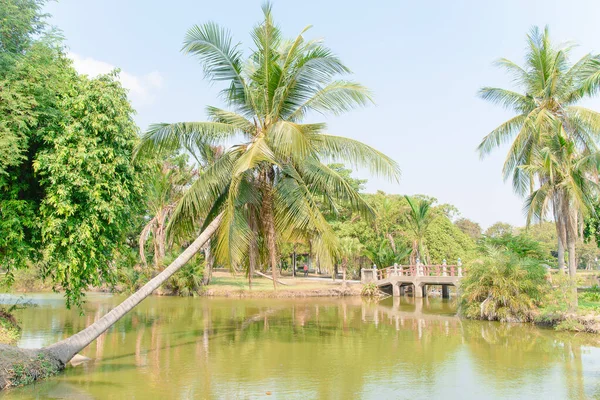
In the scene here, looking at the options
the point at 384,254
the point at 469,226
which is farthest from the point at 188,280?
the point at 469,226

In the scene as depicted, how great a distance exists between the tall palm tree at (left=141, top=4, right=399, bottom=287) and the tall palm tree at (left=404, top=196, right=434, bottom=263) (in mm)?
18192

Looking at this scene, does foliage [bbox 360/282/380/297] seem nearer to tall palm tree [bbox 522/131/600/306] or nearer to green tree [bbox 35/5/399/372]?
tall palm tree [bbox 522/131/600/306]

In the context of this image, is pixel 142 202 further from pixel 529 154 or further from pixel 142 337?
pixel 529 154

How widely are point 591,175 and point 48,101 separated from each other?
1679cm

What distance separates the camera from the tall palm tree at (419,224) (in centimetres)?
2870

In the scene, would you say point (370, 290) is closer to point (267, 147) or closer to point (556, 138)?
point (556, 138)

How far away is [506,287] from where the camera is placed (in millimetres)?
16266

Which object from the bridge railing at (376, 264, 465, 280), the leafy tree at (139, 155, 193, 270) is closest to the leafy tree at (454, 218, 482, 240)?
the bridge railing at (376, 264, 465, 280)

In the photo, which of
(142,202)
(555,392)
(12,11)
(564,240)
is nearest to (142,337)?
(142,202)

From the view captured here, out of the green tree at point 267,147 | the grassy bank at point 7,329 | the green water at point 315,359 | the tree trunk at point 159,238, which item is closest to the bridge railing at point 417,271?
the green water at point 315,359

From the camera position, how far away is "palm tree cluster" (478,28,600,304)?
15.5 metres

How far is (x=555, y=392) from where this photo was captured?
26.4 feet

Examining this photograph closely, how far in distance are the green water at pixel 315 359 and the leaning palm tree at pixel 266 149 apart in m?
2.00

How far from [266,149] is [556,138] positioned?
11240 mm
